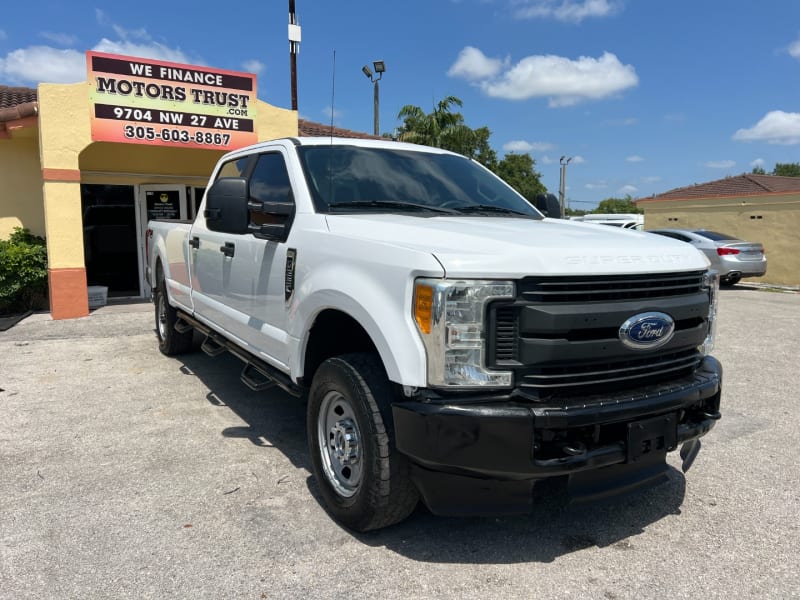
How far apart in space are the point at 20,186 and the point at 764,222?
2020cm

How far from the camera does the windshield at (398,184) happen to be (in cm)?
370

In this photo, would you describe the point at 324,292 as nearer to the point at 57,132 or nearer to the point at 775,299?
the point at 57,132

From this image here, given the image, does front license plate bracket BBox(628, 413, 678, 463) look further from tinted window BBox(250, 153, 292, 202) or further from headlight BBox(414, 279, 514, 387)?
tinted window BBox(250, 153, 292, 202)

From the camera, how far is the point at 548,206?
189 inches

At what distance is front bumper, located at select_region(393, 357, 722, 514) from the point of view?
2469 mm

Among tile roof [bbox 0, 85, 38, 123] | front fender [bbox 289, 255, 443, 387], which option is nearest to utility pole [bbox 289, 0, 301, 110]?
tile roof [bbox 0, 85, 38, 123]

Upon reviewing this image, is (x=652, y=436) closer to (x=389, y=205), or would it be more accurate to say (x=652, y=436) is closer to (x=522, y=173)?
(x=389, y=205)

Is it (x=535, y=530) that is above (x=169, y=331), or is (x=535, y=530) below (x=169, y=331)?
below

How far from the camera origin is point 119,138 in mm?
9695

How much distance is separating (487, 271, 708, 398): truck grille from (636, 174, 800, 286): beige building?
63.2 ft

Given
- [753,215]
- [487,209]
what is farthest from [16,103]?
[753,215]

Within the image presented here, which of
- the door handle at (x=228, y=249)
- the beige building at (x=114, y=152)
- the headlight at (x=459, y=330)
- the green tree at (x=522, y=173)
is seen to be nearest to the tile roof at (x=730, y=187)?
the beige building at (x=114, y=152)

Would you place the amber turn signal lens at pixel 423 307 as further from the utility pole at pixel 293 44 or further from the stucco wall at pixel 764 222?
the stucco wall at pixel 764 222

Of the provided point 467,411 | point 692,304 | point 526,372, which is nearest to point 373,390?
point 467,411
